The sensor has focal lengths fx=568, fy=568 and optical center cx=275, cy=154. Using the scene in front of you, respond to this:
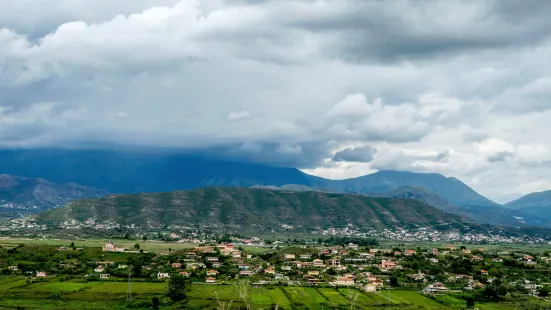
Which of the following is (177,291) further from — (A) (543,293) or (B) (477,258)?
(B) (477,258)

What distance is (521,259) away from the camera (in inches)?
4609

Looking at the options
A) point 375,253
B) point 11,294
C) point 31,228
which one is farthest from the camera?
point 31,228

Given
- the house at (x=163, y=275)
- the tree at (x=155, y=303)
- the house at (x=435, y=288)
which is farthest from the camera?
the house at (x=163, y=275)

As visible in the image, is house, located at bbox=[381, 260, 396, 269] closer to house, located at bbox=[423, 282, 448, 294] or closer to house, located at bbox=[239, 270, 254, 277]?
house, located at bbox=[423, 282, 448, 294]

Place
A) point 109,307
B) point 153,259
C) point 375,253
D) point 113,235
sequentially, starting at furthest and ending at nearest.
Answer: point 113,235 < point 375,253 < point 153,259 < point 109,307

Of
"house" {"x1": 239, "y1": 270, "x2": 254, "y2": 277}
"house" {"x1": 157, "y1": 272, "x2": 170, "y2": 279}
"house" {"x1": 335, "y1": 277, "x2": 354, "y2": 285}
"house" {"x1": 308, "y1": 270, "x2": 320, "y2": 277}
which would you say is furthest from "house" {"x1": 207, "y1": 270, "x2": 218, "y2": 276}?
"house" {"x1": 335, "y1": 277, "x2": 354, "y2": 285}

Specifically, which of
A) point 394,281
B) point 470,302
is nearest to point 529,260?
point 394,281

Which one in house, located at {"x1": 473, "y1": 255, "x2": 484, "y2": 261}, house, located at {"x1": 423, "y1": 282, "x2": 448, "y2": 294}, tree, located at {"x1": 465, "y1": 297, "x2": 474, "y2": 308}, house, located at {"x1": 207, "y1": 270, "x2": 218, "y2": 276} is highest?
house, located at {"x1": 473, "y1": 255, "x2": 484, "y2": 261}

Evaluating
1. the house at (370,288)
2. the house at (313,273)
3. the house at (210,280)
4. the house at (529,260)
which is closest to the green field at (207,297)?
the house at (370,288)

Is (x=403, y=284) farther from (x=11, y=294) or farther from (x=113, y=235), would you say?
(x=113, y=235)

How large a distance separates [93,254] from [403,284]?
62534 mm

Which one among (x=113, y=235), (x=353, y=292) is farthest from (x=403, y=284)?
(x=113, y=235)

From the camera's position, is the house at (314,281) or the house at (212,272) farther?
the house at (212,272)

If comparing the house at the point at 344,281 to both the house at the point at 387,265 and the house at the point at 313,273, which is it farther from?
the house at the point at 387,265
